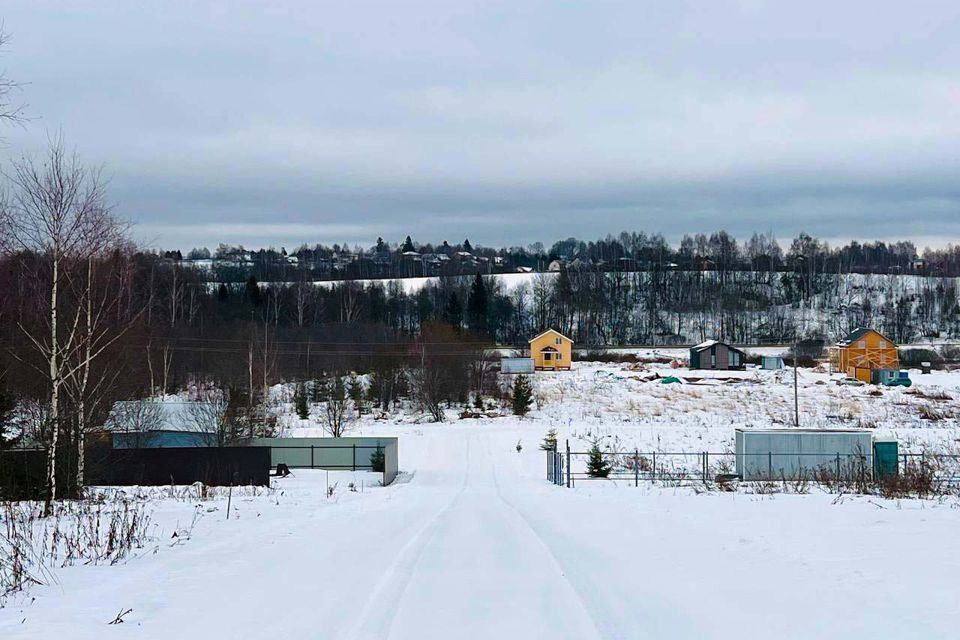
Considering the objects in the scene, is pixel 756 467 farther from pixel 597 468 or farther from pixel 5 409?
pixel 5 409

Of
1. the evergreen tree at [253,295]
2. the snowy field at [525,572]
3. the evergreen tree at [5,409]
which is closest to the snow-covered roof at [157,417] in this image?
the evergreen tree at [5,409]

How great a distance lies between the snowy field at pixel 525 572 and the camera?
7.36 m

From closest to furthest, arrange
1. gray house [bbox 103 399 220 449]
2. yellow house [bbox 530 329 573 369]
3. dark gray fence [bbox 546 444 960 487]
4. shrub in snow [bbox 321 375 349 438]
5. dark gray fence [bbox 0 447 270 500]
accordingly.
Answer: dark gray fence [bbox 546 444 960 487] < dark gray fence [bbox 0 447 270 500] < gray house [bbox 103 399 220 449] < shrub in snow [bbox 321 375 349 438] < yellow house [bbox 530 329 573 369]

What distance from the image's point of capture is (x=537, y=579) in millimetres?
9438

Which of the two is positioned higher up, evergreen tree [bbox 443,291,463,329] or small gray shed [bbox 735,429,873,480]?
evergreen tree [bbox 443,291,463,329]

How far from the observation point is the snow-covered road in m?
7.32

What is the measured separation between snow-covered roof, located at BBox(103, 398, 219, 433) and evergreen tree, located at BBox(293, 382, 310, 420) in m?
17.9

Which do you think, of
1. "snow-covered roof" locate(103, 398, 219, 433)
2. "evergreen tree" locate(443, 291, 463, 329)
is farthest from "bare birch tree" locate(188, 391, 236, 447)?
"evergreen tree" locate(443, 291, 463, 329)

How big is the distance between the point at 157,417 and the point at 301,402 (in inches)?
811

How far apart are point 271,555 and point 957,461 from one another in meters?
30.5

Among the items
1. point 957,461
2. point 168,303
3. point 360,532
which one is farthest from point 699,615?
point 168,303

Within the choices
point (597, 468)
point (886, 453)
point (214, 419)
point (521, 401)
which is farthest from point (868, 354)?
point (214, 419)

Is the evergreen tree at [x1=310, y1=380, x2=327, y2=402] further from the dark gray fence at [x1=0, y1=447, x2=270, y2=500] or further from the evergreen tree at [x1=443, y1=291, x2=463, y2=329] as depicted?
the evergreen tree at [x1=443, y1=291, x2=463, y2=329]

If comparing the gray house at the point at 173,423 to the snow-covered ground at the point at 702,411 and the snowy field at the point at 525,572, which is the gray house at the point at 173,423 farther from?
the snowy field at the point at 525,572
